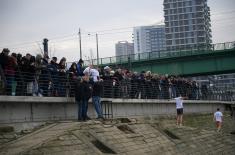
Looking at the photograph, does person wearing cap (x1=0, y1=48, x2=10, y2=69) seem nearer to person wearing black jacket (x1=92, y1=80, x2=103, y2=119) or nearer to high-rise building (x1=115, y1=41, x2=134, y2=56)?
person wearing black jacket (x1=92, y1=80, x2=103, y2=119)

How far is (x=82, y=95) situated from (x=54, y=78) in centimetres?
149

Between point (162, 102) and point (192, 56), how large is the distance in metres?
26.4

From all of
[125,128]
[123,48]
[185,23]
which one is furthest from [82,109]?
[185,23]

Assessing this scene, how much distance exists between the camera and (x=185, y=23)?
19738 cm

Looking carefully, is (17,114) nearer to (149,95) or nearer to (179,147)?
(179,147)

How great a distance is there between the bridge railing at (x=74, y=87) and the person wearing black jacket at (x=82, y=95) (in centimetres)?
75

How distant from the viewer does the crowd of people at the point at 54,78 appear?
17.4 metres

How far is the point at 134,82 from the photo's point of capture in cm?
2827

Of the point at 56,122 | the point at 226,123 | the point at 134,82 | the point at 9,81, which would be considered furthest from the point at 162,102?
the point at 9,81

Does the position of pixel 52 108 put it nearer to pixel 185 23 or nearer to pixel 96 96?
pixel 96 96

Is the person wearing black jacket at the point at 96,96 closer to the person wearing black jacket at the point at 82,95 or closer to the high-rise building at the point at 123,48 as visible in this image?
the person wearing black jacket at the point at 82,95

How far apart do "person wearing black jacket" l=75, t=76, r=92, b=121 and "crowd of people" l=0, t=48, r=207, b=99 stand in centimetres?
76

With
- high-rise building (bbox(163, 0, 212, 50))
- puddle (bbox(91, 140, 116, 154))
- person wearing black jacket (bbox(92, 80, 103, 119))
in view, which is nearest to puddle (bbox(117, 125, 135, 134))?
person wearing black jacket (bbox(92, 80, 103, 119))

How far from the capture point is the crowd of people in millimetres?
17375
